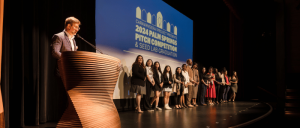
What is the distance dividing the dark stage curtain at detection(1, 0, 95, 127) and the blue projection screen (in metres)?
1.20

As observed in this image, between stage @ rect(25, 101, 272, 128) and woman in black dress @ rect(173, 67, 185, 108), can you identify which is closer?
stage @ rect(25, 101, 272, 128)

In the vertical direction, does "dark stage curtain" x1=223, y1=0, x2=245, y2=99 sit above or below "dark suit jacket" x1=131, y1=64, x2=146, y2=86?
above

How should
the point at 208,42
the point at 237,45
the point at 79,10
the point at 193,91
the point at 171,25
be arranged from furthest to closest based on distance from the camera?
the point at 237,45 < the point at 208,42 < the point at 171,25 < the point at 193,91 < the point at 79,10

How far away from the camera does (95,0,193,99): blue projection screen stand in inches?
194

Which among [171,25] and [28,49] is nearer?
[28,49]

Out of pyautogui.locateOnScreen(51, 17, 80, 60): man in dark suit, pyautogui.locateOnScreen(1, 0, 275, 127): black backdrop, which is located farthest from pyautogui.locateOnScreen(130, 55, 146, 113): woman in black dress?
pyautogui.locateOnScreen(51, 17, 80, 60): man in dark suit

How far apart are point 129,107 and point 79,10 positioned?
2442 mm

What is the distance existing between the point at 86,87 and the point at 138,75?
336 cm

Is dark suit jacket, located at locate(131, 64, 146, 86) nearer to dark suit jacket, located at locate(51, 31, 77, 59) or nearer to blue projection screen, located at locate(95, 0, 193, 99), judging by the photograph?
blue projection screen, located at locate(95, 0, 193, 99)

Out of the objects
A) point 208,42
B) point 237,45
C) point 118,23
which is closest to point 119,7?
point 118,23

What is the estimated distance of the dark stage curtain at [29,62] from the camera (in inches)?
120

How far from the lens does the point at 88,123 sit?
157 centimetres

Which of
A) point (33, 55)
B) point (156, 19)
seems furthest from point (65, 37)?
point (156, 19)

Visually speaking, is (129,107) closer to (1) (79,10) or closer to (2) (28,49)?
(1) (79,10)
